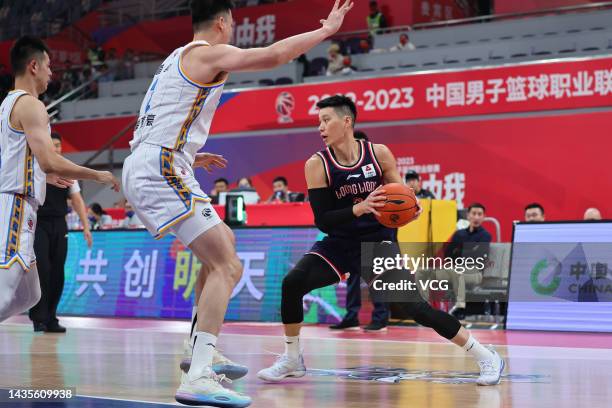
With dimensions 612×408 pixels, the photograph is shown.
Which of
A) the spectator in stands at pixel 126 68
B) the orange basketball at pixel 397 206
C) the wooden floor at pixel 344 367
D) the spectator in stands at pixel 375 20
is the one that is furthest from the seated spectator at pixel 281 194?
the spectator in stands at pixel 126 68

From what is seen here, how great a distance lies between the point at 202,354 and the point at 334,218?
5.34 ft

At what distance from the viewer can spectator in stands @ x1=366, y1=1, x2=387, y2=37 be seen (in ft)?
71.8

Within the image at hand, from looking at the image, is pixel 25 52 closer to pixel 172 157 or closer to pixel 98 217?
pixel 172 157

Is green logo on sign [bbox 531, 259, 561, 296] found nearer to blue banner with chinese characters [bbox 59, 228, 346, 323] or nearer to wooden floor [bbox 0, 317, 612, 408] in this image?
wooden floor [bbox 0, 317, 612, 408]

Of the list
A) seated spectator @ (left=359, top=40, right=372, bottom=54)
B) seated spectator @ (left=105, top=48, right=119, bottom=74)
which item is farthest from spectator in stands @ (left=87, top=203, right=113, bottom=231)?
seated spectator @ (left=105, top=48, right=119, bottom=74)

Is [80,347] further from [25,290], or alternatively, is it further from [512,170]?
[512,170]

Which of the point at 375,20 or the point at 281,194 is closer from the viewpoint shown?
the point at 281,194

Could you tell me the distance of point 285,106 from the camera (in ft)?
62.2

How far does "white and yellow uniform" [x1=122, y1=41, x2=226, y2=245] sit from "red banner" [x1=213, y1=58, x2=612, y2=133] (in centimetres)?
1159

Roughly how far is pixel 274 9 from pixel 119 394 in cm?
2046

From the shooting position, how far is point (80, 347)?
28.3 ft

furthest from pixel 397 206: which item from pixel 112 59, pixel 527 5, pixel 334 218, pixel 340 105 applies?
pixel 112 59

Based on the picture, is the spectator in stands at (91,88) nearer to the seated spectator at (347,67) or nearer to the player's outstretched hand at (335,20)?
the seated spectator at (347,67)

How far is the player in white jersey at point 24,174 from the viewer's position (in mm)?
5285
